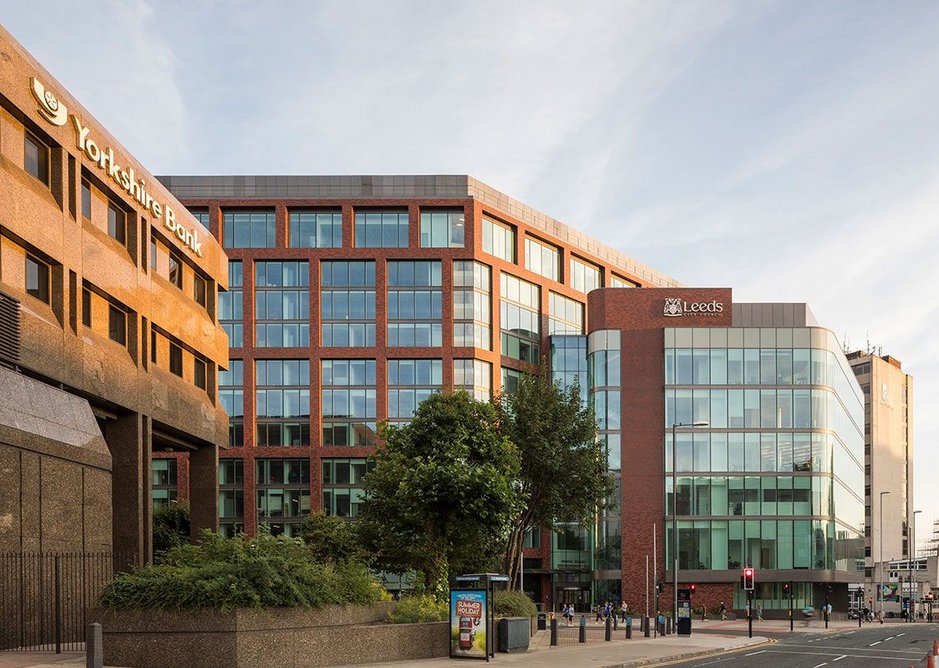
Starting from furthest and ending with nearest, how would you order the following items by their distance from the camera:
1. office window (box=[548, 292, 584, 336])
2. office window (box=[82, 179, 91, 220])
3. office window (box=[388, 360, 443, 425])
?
office window (box=[548, 292, 584, 336])
office window (box=[388, 360, 443, 425])
office window (box=[82, 179, 91, 220])

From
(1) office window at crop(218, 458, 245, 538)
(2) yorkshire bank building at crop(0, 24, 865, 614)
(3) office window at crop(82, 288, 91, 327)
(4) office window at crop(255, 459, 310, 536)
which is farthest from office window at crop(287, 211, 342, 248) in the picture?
(3) office window at crop(82, 288, 91, 327)

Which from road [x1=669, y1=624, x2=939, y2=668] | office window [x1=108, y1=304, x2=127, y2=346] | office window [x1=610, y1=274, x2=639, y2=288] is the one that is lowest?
road [x1=669, y1=624, x2=939, y2=668]

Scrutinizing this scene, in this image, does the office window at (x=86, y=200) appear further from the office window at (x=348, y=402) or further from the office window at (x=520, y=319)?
the office window at (x=520, y=319)

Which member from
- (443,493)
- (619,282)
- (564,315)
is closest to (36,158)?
(443,493)

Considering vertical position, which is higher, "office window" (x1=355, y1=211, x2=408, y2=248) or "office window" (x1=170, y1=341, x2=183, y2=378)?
"office window" (x1=355, y1=211, x2=408, y2=248)

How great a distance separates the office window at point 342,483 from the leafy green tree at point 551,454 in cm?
3863

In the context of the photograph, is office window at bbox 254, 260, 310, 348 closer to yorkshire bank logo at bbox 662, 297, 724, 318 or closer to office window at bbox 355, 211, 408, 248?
office window at bbox 355, 211, 408, 248

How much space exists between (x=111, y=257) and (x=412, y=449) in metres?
13.9

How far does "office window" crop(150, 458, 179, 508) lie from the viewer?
92500mm

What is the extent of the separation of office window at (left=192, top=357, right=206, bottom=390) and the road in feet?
83.5

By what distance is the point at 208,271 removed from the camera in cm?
5050

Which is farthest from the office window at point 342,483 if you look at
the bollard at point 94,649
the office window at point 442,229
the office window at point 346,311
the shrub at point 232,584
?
the bollard at point 94,649

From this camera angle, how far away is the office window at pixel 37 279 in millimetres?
32188

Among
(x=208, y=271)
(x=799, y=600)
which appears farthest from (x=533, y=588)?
(x=208, y=271)
